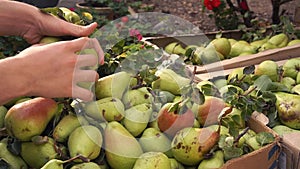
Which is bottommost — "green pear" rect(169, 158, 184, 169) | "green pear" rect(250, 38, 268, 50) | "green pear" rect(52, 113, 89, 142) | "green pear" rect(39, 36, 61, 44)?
"green pear" rect(250, 38, 268, 50)

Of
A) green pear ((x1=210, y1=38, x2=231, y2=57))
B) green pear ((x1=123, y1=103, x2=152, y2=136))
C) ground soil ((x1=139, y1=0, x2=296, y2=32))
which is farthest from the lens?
ground soil ((x1=139, y1=0, x2=296, y2=32))

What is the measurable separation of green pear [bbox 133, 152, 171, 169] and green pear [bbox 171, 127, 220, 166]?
0.17 ft

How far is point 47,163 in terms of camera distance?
105 centimetres

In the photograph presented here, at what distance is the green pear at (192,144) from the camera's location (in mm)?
1155

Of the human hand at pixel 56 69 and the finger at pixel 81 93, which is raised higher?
the human hand at pixel 56 69

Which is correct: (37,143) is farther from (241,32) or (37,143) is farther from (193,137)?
(241,32)

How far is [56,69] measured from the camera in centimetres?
101

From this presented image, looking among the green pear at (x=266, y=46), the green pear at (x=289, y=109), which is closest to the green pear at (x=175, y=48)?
the green pear at (x=266, y=46)

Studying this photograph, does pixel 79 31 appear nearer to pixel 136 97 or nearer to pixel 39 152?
pixel 136 97

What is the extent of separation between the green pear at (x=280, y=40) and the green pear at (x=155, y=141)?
1356 millimetres

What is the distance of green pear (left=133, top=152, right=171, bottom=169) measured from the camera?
3.58ft

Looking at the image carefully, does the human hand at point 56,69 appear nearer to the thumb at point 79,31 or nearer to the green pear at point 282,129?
the thumb at point 79,31

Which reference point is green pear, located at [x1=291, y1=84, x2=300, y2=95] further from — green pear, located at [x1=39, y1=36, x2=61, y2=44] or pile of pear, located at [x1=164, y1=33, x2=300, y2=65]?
green pear, located at [x1=39, y1=36, x2=61, y2=44]

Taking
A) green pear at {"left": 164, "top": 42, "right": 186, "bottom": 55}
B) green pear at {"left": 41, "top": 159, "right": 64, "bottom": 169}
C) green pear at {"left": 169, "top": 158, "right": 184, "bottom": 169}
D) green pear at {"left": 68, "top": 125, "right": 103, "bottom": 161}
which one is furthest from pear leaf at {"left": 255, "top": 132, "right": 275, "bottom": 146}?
green pear at {"left": 164, "top": 42, "right": 186, "bottom": 55}
